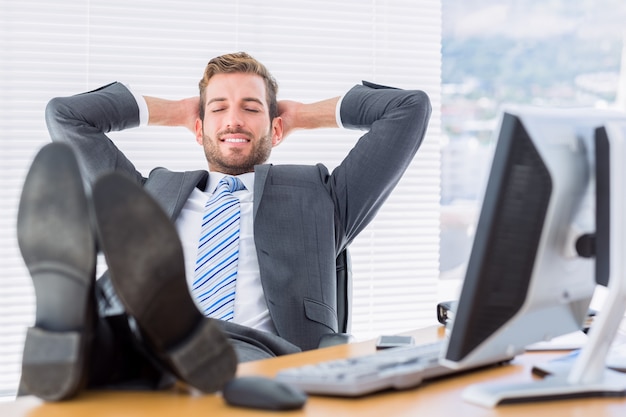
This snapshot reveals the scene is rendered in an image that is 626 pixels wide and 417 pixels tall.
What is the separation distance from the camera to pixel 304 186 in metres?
2.34

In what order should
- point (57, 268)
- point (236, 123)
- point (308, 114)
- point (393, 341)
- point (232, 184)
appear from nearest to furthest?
1. point (57, 268)
2. point (393, 341)
3. point (232, 184)
4. point (236, 123)
5. point (308, 114)

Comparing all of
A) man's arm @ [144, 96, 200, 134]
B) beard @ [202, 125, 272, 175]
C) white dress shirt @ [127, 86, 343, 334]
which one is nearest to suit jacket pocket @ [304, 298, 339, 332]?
white dress shirt @ [127, 86, 343, 334]

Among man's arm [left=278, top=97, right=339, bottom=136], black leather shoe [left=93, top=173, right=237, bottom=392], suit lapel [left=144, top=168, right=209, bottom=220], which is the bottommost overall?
black leather shoe [left=93, top=173, right=237, bottom=392]

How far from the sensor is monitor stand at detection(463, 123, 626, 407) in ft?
3.60

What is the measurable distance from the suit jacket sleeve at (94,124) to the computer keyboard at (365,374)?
1.40 meters

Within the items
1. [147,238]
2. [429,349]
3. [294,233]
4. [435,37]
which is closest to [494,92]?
[435,37]

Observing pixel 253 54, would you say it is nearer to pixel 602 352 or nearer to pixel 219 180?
pixel 219 180

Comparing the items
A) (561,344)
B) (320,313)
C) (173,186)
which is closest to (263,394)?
(561,344)

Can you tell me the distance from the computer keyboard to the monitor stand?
0.27 ft

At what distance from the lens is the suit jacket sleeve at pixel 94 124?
2404 millimetres

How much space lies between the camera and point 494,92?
507 cm

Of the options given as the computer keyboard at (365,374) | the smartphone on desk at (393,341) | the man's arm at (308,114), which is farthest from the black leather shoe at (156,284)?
the man's arm at (308,114)

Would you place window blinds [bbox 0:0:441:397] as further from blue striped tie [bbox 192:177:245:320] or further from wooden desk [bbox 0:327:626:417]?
wooden desk [bbox 0:327:626:417]

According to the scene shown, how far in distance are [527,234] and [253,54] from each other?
2122 mm
